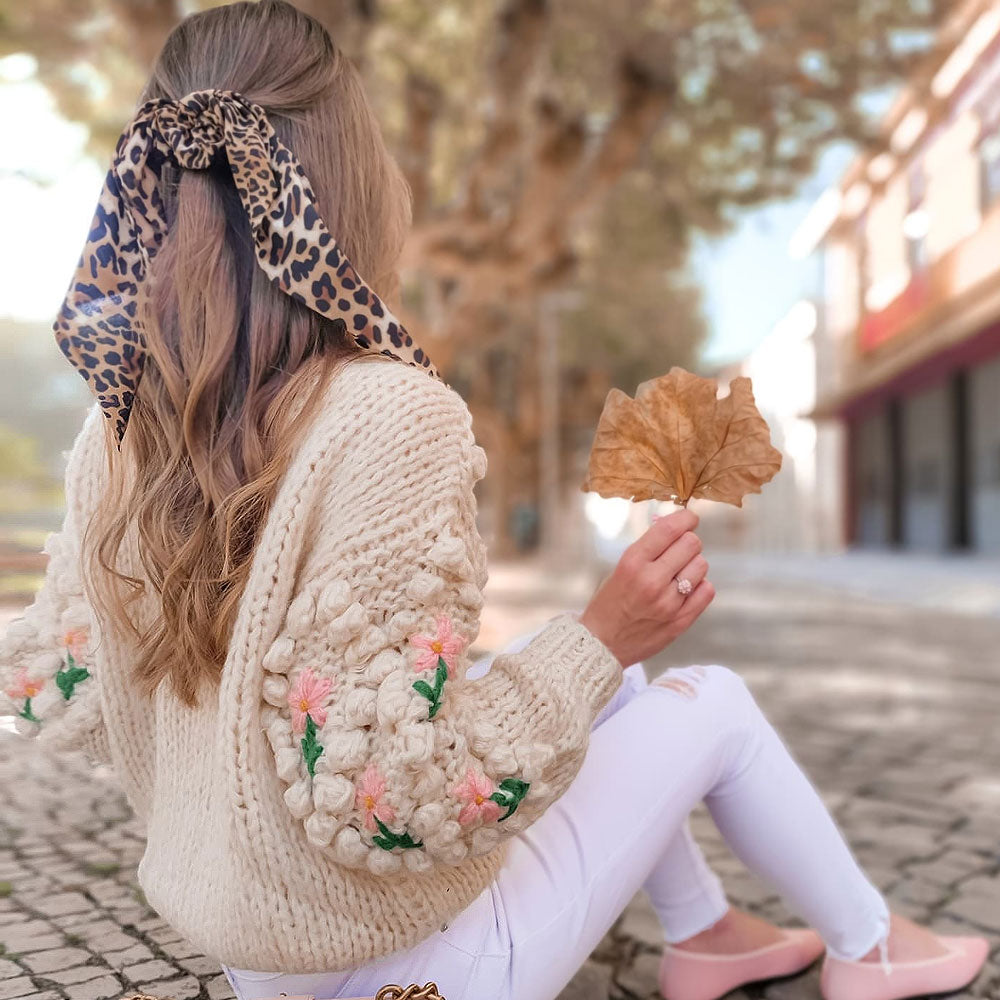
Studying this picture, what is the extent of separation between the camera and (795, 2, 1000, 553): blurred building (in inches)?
666

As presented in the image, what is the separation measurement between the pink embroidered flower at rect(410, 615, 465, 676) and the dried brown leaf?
1.47ft

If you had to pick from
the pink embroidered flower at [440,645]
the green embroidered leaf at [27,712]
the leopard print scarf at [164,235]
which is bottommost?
the green embroidered leaf at [27,712]

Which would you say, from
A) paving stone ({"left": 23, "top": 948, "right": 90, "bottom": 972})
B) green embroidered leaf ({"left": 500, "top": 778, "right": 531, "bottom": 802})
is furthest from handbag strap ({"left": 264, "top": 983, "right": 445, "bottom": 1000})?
paving stone ({"left": 23, "top": 948, "right": 90, "bottom": 972})

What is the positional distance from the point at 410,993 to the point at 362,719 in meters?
0.40

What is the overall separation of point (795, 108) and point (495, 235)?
10.6 ft

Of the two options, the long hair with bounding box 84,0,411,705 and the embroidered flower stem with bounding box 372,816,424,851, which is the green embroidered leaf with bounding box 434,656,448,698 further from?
the long hair with bounding box 84,0,411,705

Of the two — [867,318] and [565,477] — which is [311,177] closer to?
[565,477]

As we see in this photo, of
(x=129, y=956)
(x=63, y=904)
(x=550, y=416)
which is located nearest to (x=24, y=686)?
(x=129, y=956)

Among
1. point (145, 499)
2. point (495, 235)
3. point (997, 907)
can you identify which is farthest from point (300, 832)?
point (495, 235)

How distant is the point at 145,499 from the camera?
4.76ft

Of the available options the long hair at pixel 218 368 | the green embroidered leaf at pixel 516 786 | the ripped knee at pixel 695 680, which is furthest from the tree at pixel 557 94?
the green embroidered leaf at pixel 516 786

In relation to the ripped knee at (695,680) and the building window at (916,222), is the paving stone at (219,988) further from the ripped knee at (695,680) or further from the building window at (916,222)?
the building window at (916,222)

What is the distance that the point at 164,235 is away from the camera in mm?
1496

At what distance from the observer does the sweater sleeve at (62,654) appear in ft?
5.39
